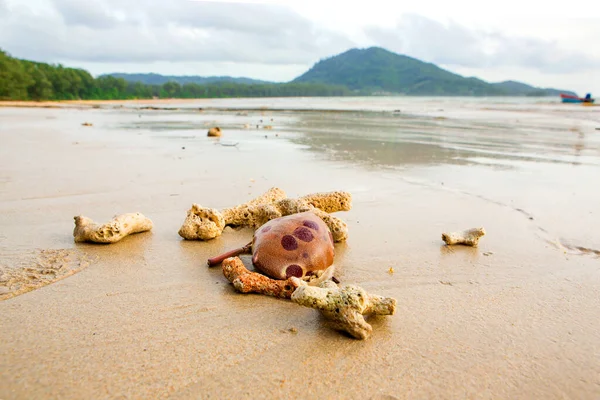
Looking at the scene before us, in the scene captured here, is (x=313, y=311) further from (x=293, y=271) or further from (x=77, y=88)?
(x=77, y=88)

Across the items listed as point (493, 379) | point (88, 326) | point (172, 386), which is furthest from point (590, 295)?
point (88, 326)

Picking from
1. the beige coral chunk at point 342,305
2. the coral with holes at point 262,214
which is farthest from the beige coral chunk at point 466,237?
the beige coral chunk at point 342,305

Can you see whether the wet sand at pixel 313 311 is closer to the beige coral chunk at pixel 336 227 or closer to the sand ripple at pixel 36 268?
the sand ripple at pixel 36 268

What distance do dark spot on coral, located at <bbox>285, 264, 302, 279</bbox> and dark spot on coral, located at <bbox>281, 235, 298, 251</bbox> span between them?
138 mm

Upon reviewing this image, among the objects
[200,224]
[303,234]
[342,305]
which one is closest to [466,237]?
[303,234]

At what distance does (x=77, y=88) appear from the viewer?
86.3 meters

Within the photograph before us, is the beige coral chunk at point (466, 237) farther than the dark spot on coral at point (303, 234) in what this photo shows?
Yes

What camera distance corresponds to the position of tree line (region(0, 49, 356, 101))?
2456 inches

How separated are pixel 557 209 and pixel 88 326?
530 cm

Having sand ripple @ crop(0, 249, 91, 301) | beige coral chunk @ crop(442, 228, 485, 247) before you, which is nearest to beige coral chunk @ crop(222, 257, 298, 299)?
sand ripple @ crop(0, 249, 91, 301)

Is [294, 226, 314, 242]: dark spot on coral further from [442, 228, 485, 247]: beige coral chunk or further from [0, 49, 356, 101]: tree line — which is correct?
[0, 49, 356, 101]: tree line

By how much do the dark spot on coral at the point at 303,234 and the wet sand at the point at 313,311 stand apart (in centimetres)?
43

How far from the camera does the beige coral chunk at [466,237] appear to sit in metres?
4.09

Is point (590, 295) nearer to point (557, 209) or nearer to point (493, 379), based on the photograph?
point (493, 379)
